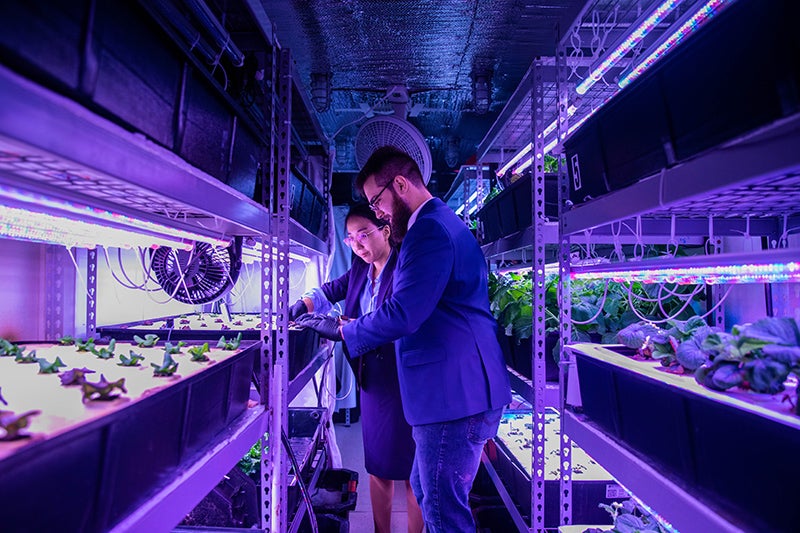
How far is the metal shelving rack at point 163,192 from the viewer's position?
514 millimetres

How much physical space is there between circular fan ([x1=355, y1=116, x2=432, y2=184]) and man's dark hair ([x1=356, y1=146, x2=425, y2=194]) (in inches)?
33.4

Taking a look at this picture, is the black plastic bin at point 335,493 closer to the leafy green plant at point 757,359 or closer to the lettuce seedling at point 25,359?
the lettuce seedling at point 25,359

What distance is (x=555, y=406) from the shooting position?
5.31ft

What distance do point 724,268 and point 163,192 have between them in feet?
3.37

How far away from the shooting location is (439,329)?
4.90 feet

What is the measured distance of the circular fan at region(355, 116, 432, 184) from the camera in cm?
262

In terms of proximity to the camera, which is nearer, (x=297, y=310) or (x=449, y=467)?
(x=449, y=467)

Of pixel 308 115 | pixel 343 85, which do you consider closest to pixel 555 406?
pixel 308 115

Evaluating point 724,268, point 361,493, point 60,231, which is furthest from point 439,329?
point 361,493

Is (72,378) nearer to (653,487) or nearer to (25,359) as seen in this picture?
(25,359)

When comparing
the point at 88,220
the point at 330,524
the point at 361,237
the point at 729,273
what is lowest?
the point at 330,524

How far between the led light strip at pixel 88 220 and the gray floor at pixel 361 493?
2.20 m

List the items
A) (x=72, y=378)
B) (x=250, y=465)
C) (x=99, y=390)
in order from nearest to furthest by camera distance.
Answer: (x=99, y=390)
(x=72, y=378)
(x=250, y=465)

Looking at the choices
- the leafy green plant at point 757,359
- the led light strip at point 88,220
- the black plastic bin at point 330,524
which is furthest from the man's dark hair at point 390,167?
the black plastic bin at point 330,524
